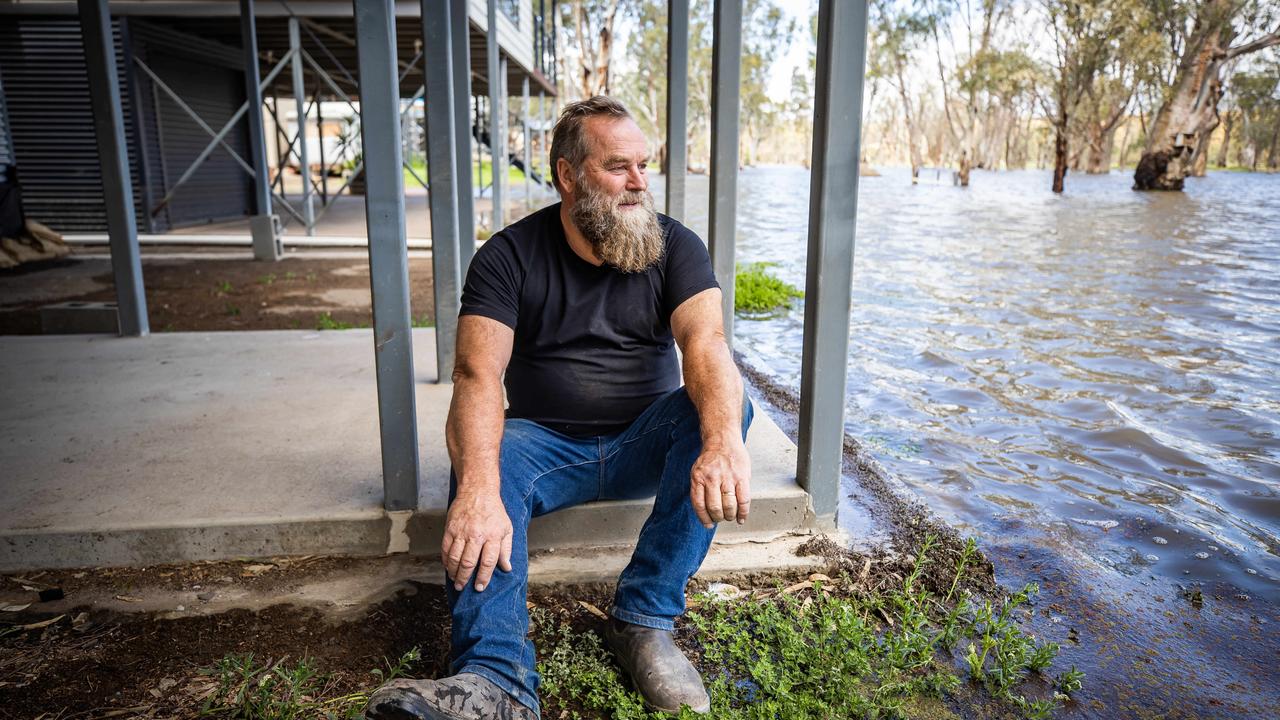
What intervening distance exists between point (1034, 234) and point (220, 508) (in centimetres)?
1621

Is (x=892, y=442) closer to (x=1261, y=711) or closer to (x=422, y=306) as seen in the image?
(x=1261, y=711)

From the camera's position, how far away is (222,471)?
3.32 metres

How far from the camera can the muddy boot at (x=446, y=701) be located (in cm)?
184

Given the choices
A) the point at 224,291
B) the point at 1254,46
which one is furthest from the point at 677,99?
the point at 1254,46

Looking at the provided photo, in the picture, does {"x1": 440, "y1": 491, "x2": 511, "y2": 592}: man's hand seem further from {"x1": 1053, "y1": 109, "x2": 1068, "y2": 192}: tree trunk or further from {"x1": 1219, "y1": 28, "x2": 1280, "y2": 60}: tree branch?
{"x1": 1053, "y1": 109, "x2": 1068, "y2": 192}: tree trunk

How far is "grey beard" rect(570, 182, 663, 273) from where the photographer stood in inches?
102

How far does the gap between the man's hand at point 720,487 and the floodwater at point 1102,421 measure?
115 centimetres

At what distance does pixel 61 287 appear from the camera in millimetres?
8828

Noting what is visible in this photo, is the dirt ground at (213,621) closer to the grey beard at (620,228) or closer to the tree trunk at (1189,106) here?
the grey beard at (620,228)

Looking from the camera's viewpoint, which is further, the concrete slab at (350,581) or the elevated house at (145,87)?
the elevated house at (145,87)

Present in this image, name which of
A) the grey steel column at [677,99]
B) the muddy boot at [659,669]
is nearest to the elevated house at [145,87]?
the grey steel column at [677,99]

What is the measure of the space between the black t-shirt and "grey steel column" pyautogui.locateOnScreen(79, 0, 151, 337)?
3793 millimetres

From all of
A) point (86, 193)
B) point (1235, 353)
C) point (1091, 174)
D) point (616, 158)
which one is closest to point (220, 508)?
point (616, 158)

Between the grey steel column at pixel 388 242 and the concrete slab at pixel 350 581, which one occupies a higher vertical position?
the grey steel column at pixel 388 242
